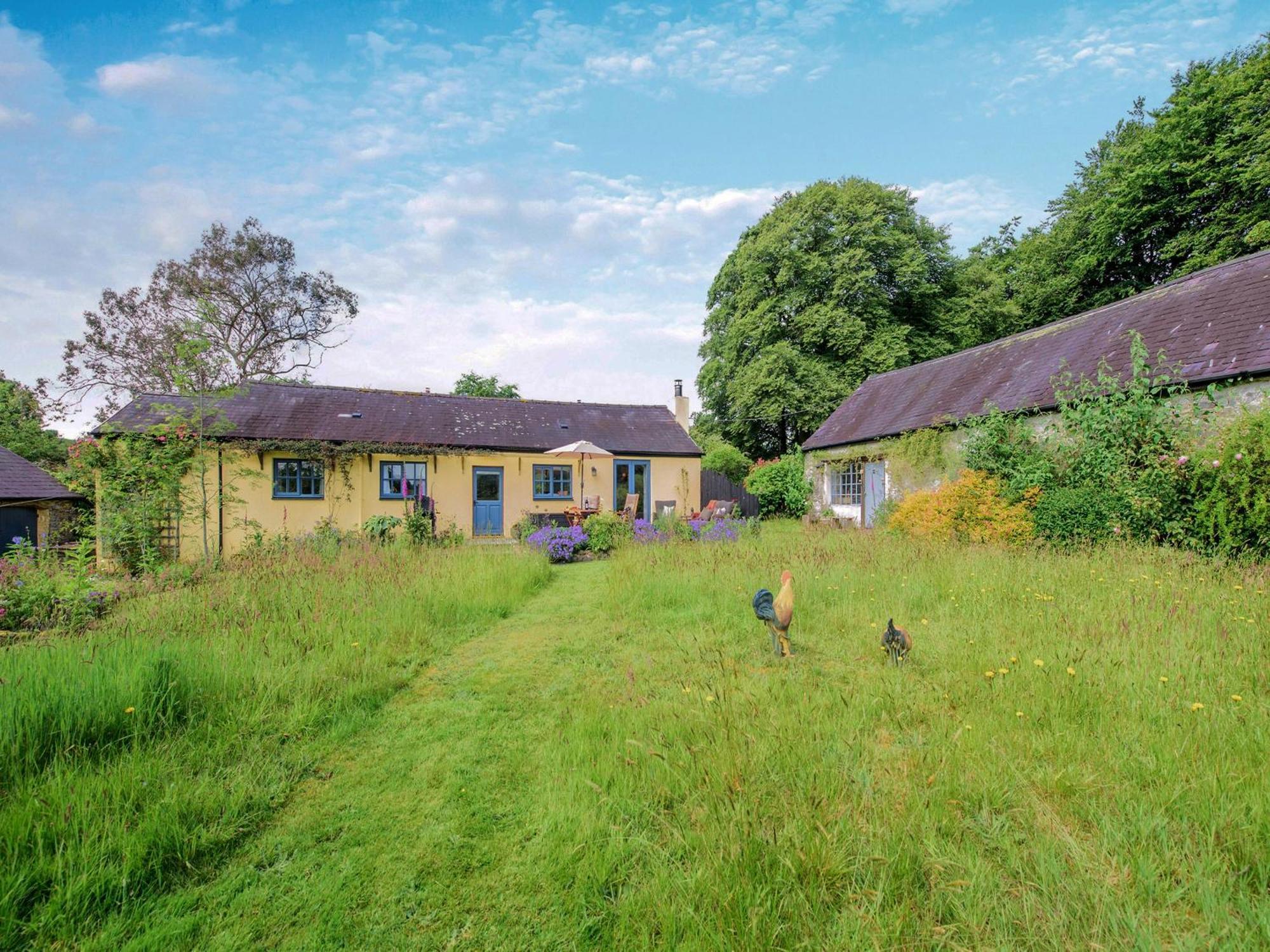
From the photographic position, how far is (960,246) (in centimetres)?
2477

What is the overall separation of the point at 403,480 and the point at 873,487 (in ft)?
48.3

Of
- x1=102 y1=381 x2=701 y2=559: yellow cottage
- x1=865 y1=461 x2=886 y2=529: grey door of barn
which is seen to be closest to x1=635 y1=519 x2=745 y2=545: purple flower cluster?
x1=102 y1=381 x2=701 y2=559: yellow cottage

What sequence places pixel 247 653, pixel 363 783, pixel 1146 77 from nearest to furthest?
1. pixel 363 783
2. pixel 247 653
3. pixel 1146 77

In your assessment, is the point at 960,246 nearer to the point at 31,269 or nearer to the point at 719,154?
the point at 719,154

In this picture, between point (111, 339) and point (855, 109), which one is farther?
point (111, 339)

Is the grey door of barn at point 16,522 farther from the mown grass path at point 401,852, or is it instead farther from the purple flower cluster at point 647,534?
the mown grass path at point 401,852

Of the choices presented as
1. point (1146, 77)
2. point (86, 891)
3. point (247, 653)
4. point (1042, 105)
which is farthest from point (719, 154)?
point (86, 891)

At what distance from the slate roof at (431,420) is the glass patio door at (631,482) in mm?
507

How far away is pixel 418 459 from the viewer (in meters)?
15.8

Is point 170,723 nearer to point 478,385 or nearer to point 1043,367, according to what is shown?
point 1043,367

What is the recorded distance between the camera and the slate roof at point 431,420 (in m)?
14.8

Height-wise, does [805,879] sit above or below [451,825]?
above

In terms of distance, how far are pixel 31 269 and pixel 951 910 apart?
2358 centimetres

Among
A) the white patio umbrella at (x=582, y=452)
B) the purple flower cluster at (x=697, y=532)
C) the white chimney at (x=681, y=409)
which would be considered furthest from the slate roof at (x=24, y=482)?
the white chimney at (x=681, y=409)
